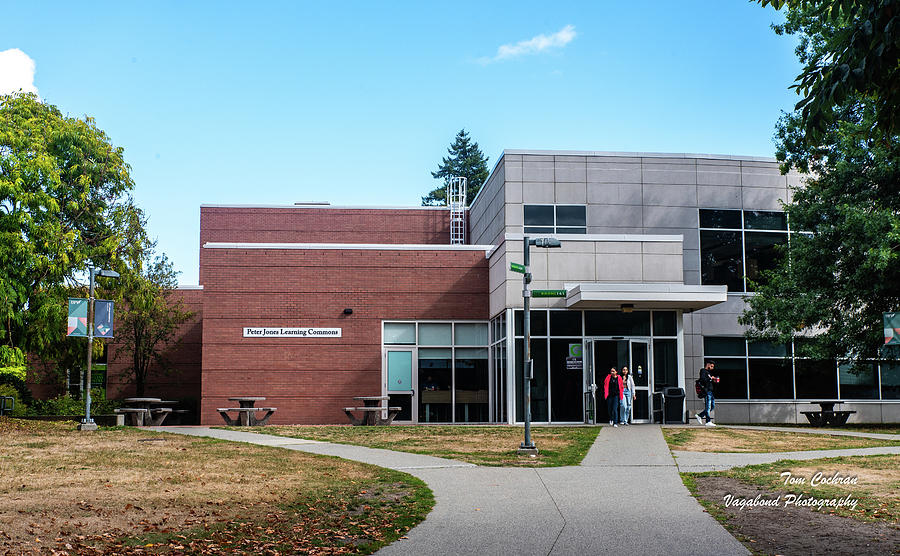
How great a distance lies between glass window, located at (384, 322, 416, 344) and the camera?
95.9 feet

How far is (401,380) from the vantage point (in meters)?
29.0

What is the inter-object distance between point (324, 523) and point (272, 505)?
1385mm

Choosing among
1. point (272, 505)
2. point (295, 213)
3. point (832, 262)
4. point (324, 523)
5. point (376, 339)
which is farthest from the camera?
point (295, 213)

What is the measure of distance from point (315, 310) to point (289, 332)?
3.44ft

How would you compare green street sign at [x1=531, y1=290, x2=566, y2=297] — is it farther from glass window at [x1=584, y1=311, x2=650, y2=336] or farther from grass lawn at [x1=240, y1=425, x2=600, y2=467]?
grass lawn at [x1=240, y1=425, x2=600, y2=467]

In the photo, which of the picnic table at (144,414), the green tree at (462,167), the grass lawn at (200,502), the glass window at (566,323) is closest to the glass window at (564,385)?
the glass window at (566,323)

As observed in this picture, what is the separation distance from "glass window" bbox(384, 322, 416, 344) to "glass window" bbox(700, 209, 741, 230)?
10304 millimetres

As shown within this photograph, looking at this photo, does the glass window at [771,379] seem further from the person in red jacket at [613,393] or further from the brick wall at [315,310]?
the brick wall at [315,310]

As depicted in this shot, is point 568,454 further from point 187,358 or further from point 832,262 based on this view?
point 187,358

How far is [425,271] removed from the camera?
29469 mm

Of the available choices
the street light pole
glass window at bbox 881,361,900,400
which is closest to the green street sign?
the street light pole

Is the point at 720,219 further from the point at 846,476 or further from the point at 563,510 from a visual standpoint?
the point at 563,510

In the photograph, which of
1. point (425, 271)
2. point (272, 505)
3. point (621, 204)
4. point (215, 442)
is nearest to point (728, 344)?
point (621, 204)

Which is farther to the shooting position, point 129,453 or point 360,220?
point 360,220
